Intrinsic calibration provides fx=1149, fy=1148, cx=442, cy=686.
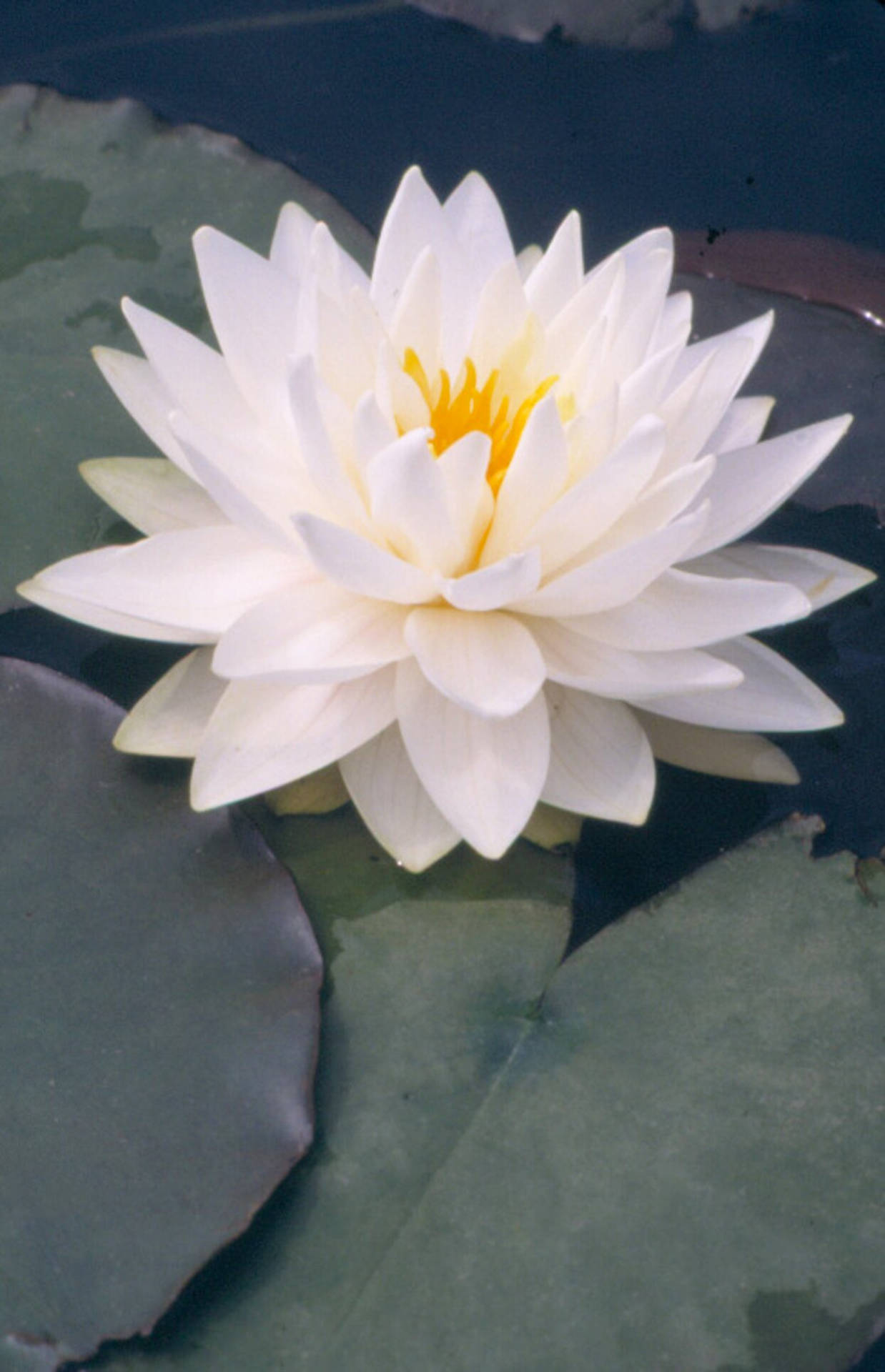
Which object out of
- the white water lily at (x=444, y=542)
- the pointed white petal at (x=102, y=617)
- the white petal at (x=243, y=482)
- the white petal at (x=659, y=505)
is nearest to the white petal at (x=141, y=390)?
the white water lily at (x=444, y=542)

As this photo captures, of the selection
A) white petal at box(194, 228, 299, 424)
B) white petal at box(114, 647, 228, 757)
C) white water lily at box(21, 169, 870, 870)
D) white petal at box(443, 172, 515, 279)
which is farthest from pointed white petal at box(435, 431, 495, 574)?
white petal at box(443, 172, 515, 279)

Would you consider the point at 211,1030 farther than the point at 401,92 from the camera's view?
No

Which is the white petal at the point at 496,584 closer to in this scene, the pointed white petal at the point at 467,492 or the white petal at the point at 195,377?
the pointed white petal at the point at 467,492

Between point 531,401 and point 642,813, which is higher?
point 531,401

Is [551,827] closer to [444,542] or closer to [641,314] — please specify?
[444,542]

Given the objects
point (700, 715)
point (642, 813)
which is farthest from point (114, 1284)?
point (700, 715)

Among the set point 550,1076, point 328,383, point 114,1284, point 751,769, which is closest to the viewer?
point 114,1284

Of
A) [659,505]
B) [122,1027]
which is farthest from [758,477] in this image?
[122,1027]

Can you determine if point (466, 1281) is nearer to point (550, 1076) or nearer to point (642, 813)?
point (550, 1076)
